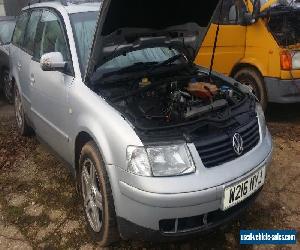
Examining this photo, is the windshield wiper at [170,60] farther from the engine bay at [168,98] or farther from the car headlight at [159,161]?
the car headlight at [159,161]

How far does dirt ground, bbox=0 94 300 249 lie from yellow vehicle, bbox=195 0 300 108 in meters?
0.70

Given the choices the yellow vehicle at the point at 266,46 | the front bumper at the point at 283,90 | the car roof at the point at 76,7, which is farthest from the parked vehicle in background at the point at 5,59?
the front bumper at the point at 283,90

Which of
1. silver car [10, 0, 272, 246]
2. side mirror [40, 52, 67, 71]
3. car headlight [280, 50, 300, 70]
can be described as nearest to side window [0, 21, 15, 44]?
silver car [10, 0, 272, 246]

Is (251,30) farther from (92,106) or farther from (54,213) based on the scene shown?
(54,213)

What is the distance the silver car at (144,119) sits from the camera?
249 centimetres

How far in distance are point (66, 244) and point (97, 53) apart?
158 cm

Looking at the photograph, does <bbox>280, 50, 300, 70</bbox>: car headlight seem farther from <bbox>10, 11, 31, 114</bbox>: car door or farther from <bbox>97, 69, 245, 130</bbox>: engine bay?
<bbox>10, 11, 31, 114</bbox>: car door

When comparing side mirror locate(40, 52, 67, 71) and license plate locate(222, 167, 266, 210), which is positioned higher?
side mirror locate(40, 52, 67, 71)

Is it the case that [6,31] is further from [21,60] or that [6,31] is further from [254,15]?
[254,15]

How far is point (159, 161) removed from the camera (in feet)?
8.14

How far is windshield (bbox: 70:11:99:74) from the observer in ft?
10.8

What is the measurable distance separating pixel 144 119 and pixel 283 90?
3.10m

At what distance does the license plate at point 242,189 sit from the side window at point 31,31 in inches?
115

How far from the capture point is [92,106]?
2.93 m
